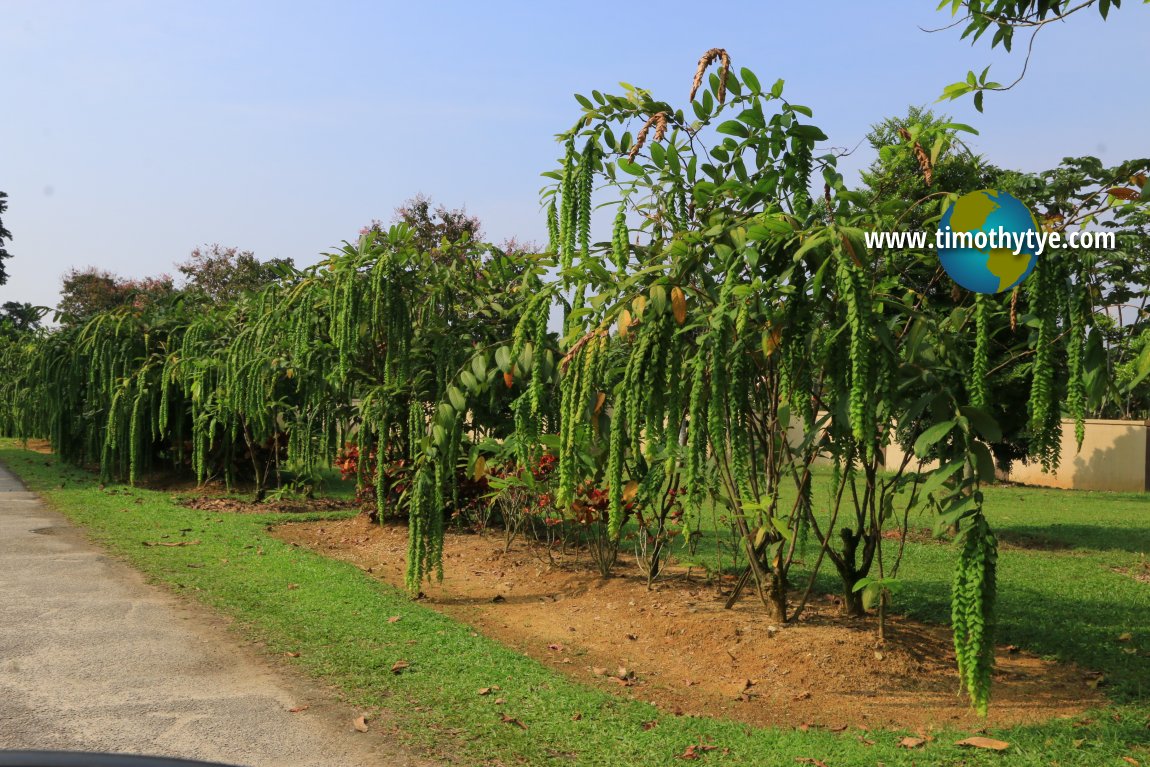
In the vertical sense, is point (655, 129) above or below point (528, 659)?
above

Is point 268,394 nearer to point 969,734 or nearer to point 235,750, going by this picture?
point 235,750

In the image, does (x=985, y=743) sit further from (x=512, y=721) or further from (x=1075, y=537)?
(x=1075, y=537)

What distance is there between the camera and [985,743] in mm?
4746

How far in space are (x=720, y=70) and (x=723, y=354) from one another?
1.95m

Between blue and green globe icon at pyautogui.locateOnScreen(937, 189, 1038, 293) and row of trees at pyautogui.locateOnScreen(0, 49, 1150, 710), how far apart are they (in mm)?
123

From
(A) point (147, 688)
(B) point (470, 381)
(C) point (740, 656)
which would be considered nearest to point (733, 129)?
(B) point (470, 381)

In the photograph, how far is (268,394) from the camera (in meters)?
11.2

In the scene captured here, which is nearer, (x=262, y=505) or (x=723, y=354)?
(x=723, y=354)

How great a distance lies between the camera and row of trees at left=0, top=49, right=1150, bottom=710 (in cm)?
466

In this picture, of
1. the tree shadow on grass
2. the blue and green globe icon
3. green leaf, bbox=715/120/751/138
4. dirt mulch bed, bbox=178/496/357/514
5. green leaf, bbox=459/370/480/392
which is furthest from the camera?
dirt mulch bed, bbox=178/496/357/514

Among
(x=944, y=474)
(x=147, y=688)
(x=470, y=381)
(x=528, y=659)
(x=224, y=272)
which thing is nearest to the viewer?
(x=944, y=474)

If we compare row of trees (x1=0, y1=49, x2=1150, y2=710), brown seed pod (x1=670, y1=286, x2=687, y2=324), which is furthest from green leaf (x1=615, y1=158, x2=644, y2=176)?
brown seed pod (x1=670, y1=286, x2=687, y2=324)

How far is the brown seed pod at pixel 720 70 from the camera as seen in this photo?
5.35 meters

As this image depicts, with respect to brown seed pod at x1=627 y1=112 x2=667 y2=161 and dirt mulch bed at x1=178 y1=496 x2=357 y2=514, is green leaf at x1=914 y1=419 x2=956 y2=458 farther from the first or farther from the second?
dirt mulch bed at x1=178 y1=496 x2=357 y2=514
